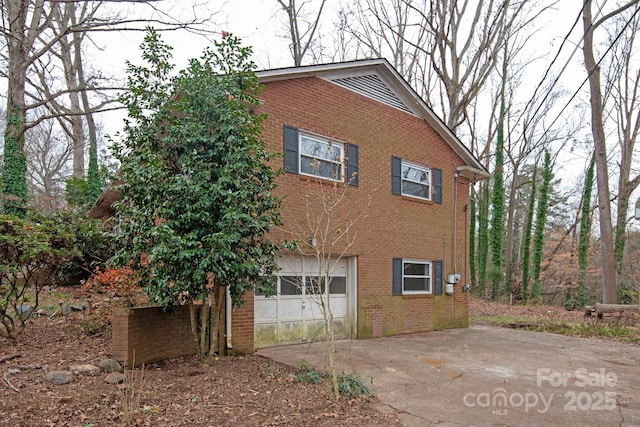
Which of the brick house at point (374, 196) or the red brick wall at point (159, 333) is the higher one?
the brick house at point (374, 196)

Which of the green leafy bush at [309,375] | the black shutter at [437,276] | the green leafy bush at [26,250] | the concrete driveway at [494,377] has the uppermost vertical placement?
the green leafy bush at [26,250]

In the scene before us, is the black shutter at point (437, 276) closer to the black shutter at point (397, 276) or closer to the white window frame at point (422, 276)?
the white window frame at point (422, 276)

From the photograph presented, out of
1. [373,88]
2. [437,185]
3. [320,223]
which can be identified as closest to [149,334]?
[320,223]

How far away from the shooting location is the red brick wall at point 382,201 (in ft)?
30.7

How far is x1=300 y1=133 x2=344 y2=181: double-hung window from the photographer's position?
9617 mm

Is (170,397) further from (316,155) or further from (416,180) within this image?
(416,180)

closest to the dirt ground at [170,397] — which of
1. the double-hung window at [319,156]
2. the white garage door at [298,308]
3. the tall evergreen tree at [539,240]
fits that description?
the white garage door at [298,308]

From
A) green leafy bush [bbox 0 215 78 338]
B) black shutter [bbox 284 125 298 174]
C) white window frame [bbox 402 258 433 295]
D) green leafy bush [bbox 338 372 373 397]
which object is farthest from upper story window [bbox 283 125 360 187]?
green leafy bush [bbox 0 215 78 338]

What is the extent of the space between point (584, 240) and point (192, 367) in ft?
76.0

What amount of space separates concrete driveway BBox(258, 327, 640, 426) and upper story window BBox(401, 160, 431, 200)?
396 cm

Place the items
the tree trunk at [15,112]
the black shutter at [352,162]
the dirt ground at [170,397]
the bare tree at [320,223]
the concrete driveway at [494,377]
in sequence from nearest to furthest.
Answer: the dirt ground at [170,397]
the concrete driveway at [494,377]
the bare tree at [320,223]
the black shutter at [352,162]
the tree trunk at [15,112]

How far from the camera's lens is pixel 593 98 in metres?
15.6

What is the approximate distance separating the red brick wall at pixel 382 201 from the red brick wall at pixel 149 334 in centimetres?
248

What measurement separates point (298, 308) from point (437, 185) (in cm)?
605
